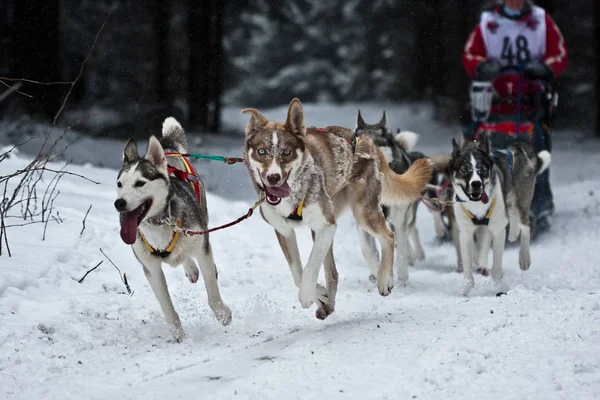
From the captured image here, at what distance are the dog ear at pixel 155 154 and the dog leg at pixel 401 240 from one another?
302 cm

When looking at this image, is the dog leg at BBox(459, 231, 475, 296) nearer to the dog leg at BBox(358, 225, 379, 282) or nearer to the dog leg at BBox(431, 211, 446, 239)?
the dog leg at BBox(358, 225, 379, 282)

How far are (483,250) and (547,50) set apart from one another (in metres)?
3.09

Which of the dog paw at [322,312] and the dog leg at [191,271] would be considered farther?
the dog leg at [191,271]

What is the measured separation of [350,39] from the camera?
3231cm

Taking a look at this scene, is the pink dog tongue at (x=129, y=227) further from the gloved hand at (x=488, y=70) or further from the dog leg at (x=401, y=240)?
the gloved hand at (x=488, y=70)

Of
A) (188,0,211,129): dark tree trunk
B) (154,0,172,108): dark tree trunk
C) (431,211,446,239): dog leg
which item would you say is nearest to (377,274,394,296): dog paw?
(431,211,446,239): dog leg

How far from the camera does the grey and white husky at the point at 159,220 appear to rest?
13.9 feet

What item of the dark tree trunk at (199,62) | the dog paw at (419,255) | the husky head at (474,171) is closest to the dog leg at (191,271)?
the husky head at (474,171)

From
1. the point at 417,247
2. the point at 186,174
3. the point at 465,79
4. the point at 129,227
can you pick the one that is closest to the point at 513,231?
the point at 417,247

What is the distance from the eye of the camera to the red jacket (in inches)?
337

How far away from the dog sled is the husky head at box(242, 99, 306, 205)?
3857 millimetres

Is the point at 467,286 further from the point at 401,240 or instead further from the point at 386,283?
the point at 386,283

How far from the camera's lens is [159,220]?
4402mm

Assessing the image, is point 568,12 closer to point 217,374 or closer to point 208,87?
point 208,87
